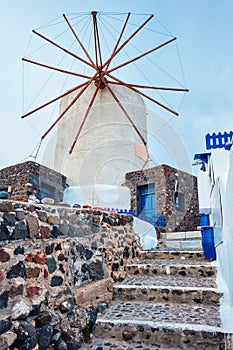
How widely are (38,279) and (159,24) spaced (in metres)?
11.2

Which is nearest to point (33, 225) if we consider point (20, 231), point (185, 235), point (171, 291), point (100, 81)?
point (20, 231)

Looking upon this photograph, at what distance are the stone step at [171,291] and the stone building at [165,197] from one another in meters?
6.68

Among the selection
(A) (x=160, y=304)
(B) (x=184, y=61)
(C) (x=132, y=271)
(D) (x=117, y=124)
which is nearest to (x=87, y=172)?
(D) (x=117, y=124)

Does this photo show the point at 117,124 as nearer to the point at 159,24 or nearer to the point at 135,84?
the point at 135,84

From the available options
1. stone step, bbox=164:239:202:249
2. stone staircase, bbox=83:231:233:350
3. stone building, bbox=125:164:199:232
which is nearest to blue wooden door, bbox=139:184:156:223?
stone building, bbox=125:164:199:232

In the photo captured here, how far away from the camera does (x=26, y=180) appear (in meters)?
9.35

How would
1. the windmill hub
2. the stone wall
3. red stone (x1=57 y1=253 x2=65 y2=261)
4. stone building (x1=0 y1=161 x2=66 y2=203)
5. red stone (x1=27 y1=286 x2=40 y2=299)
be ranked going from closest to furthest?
the stone wall, red stone (x1=27 y1=286 x2=40 y2=299), red stone (x1=57 y1=253 x2=65 y2=261), stone building (x1=0 y1=161 x2=66 y2=203), the windmill hub

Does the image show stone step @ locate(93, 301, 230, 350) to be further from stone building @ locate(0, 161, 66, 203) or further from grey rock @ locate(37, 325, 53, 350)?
stone building @ locate(0, 161, 66, 203)

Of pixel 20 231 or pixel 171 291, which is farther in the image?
pixel 171 291

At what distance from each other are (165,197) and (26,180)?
4.81 m

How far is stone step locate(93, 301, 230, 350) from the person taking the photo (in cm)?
201

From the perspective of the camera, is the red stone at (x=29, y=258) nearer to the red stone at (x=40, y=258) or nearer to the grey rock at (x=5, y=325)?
the red stone at (x=40, y=258)

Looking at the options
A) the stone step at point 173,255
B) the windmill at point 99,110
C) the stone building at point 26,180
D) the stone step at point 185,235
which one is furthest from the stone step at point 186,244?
the windmill at point 99,110

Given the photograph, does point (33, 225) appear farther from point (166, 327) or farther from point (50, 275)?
point (166, 327)
